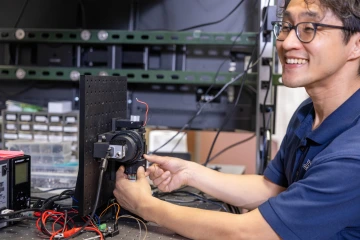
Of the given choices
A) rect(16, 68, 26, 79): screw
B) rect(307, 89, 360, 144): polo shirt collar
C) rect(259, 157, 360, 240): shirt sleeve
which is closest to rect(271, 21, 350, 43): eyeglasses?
rect(307, 89, 360, 144): polo shirt collar

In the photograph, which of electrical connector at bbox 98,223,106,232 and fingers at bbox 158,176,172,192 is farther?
fingers at bbox 158,176,172,192

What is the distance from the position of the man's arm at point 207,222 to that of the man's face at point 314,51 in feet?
1.24

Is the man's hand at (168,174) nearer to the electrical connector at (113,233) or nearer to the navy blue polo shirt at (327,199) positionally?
the electrical connector at (113,233)

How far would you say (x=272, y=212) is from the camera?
3.40 feet

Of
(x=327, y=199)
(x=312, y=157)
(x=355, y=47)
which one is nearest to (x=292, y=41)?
(x=355, y=47)

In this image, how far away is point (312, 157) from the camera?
3.84 ft

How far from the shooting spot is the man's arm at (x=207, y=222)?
1.05m

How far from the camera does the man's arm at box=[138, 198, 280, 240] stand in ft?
3.44

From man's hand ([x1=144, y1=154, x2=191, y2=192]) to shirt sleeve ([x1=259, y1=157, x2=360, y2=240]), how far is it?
44 cm

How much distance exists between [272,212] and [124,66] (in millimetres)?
1001

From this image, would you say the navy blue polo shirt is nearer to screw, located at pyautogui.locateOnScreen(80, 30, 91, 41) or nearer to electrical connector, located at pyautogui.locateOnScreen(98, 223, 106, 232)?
electrical connector, located at pyautogui.locateOnScreen(98, 223, 106, 232)

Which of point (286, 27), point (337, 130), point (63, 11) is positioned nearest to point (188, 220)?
point (337, 130)

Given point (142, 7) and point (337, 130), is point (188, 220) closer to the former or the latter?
point (337, 130)

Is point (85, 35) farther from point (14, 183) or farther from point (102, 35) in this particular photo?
point (14, 183)
